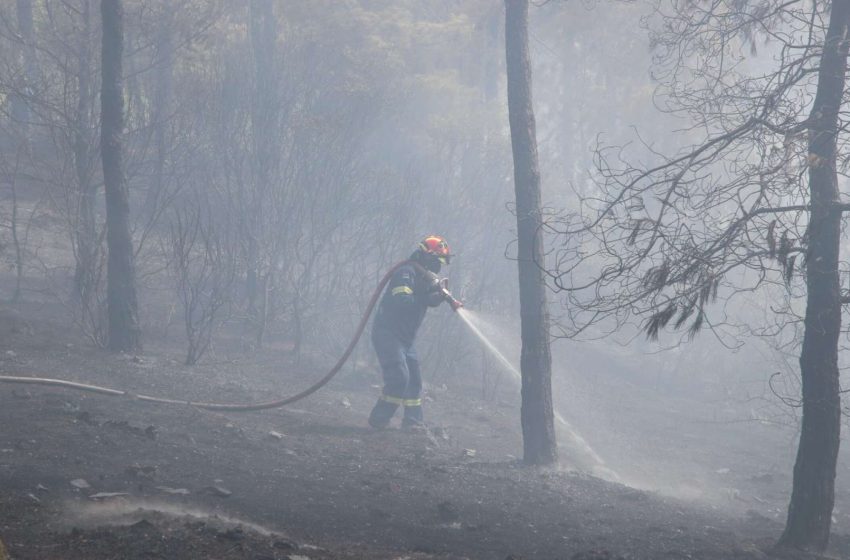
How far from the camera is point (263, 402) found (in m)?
9.92

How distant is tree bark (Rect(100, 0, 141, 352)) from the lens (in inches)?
419

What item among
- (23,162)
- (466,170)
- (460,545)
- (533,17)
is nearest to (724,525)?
(460,545)

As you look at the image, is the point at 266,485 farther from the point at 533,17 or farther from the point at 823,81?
the point at 533,17

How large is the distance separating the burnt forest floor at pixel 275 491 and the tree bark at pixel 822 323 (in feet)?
1.39

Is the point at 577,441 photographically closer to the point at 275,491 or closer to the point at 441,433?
the point at 441,433

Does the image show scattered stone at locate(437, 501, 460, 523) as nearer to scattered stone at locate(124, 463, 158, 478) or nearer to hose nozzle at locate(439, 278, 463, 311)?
scattered stone at locate(124, 463, 158, 478)

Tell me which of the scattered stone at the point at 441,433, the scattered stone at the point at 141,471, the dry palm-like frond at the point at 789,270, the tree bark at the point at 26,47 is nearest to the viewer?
the dry palm-like frond at the point at 789,270

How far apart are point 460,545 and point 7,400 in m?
4.59

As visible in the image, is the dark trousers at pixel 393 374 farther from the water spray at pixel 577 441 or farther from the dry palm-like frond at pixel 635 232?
the dry palm-like frond at pixel 635 232

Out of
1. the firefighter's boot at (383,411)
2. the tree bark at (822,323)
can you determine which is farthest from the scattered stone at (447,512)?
the firefighter's boot at (383,411)

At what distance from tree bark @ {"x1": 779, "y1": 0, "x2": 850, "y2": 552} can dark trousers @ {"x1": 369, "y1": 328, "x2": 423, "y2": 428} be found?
439 cm

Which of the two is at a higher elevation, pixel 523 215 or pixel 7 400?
pixel 523 215

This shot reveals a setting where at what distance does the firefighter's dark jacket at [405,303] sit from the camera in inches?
371

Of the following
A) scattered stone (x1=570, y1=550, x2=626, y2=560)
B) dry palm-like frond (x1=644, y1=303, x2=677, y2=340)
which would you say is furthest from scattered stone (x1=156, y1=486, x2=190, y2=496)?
dry palm-like frond (x1=644, y1=303, x2=677, y2=340)
